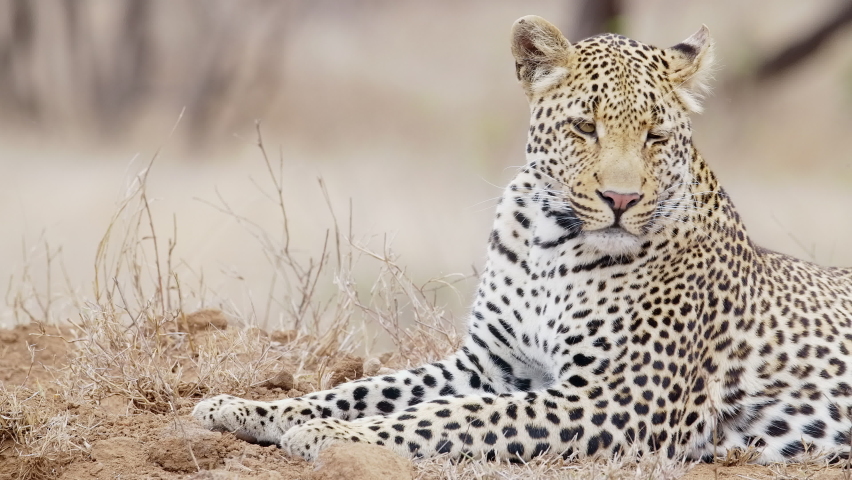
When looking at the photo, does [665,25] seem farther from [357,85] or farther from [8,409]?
[8,409]

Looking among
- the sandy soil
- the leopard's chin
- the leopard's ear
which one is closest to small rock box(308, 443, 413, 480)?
the sandy soil

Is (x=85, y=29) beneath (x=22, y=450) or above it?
above

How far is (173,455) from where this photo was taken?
17.6 feet

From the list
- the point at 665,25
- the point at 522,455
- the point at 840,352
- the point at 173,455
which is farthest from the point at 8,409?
the point at 665,25

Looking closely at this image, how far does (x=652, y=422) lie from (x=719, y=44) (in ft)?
56.5

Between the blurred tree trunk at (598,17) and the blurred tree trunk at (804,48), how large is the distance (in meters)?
3.78

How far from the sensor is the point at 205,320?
7691 millimetres

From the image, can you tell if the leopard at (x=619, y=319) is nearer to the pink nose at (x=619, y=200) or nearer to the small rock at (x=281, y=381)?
the pink nose at (x=619, y=200)

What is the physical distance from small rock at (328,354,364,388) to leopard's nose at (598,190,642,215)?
2.07 meters

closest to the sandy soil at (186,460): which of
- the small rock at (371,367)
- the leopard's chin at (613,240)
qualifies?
the leopard's chin at (613,240)

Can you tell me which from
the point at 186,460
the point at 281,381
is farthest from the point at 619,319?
the point at 186,460

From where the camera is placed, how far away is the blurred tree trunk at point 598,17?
14.5 metres

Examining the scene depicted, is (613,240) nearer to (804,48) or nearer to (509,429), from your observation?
(509,429)

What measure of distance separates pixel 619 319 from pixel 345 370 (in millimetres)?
1984
